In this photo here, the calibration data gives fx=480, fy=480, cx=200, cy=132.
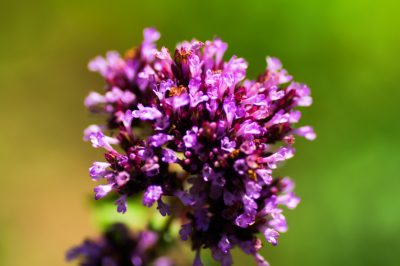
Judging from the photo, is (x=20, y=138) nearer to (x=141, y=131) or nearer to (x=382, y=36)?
(x=141, y=131)

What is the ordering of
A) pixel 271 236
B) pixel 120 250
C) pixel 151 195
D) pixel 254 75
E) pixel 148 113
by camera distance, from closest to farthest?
1. pixel 151 195
2. pixel 148 113
3. pixel 271 236
4. pixel 120 250
5. pixel 254 75

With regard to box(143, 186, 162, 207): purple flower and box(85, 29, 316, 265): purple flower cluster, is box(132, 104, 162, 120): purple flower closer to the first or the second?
box(85, 29, 316, 265): purple flower cluster

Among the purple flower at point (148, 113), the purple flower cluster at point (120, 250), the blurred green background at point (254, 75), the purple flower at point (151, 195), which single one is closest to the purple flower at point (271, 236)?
the purple flower at point (151, 195)

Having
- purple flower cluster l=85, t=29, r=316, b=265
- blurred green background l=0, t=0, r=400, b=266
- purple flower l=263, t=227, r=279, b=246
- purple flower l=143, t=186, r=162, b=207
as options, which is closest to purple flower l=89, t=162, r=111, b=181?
purple flower cluster l=85, t=29, r=316, b=265

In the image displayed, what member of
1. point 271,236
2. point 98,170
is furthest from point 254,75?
point 98,170

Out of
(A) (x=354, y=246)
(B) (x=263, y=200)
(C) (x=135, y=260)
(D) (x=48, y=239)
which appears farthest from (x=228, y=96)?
(D) (x=48, y=239)

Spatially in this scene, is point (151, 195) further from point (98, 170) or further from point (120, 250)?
point (120, 250)
